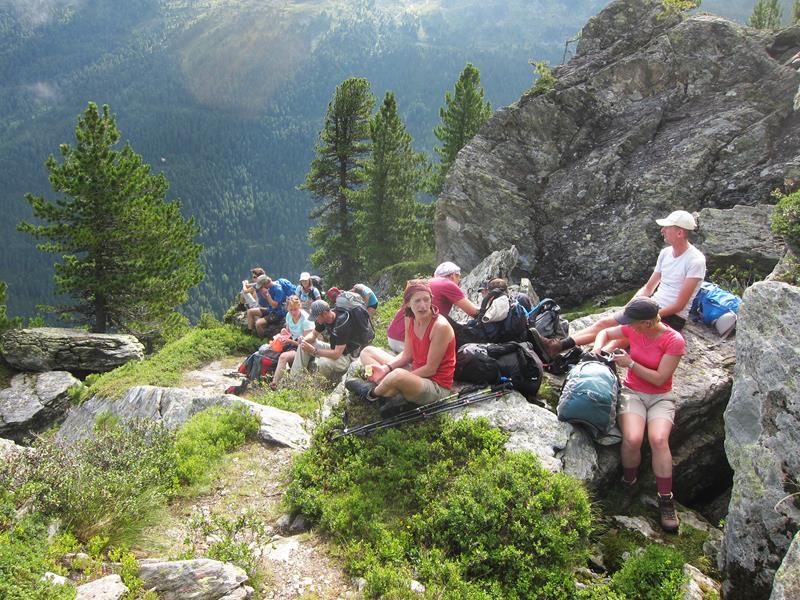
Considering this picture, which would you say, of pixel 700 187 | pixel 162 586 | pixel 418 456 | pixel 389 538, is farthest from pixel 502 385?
pixel 700 187

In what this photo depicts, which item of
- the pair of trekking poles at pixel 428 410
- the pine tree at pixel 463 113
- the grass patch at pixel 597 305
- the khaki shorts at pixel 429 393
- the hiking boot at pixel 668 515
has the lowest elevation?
the hiking boot at pixel 668 515

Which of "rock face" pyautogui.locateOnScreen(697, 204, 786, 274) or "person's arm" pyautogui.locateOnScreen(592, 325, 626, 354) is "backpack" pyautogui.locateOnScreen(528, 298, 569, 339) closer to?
"person's arm" pyautogui.locateOnScreen(592, 325, 626, 354)

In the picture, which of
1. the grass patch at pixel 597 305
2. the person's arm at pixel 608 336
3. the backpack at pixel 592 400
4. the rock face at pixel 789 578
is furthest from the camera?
the grass patch at pixel 597 305

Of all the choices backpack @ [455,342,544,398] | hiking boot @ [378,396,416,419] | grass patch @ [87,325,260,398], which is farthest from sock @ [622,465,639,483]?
grass patch @ [87,325,260,398]

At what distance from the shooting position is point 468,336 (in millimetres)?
8516

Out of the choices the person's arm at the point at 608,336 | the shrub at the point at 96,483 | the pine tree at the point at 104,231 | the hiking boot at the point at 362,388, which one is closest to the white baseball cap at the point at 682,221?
the person's arm at the point at 608,336

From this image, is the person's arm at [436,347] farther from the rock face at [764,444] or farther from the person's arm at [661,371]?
the rock face at [764,444]

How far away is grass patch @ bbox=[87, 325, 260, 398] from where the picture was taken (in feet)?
43.9

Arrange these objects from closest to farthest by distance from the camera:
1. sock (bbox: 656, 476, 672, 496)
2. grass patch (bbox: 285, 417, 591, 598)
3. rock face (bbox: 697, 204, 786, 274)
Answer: grass patch (bbox: 285, 417, 591, 598) < sock (bbox: 656, 476, 672, 496) < rock face (bbox: 697, 204, 786, 274)

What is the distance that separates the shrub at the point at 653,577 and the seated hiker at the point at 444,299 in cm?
456

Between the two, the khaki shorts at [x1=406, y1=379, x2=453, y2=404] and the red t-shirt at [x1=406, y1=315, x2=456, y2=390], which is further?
the red t-shirt at [x1=406, y1=315, x2=456, y2=390]

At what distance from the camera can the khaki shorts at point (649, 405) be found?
6.41 m

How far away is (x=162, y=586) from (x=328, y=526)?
72.4 inches

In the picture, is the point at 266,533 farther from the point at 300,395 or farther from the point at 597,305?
the point at 597,305
